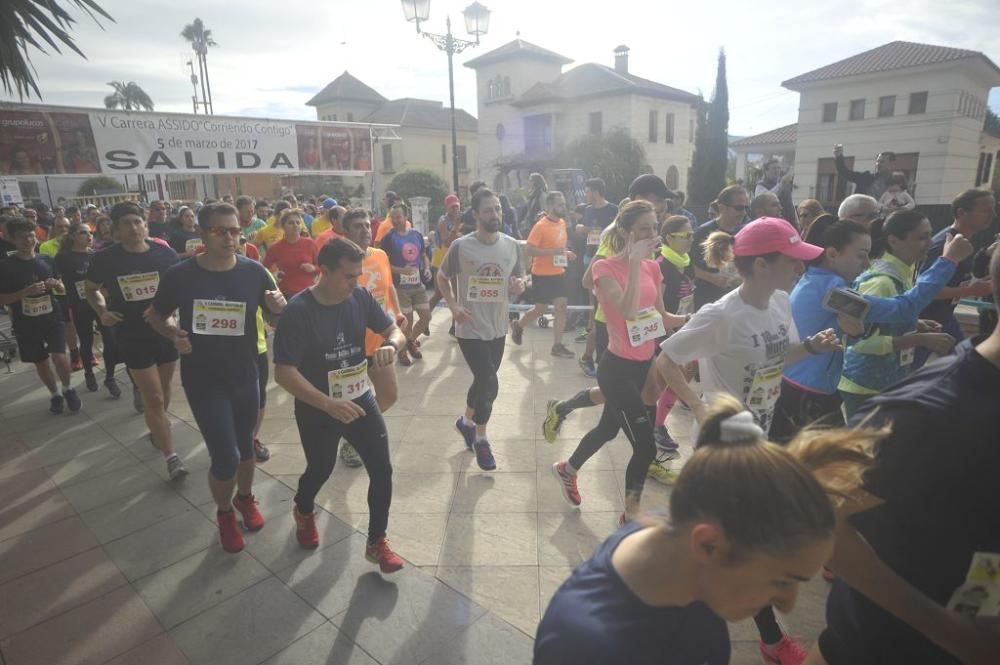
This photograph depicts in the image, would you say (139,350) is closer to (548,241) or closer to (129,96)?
(548,241)

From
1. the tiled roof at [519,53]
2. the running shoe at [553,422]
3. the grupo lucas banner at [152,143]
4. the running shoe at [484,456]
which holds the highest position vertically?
the tiled roof at [519,53]

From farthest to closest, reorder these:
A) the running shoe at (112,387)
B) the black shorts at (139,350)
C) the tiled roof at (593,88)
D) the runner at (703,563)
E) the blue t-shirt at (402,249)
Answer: the tiled roof at (593,88) < the blue t-shirt at (402,249) < the running shoe at (112,387) < the black shorts at (139,350) < the runner at (703,563)

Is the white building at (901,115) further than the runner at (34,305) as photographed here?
Yes

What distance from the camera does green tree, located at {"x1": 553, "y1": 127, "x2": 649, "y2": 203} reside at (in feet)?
129

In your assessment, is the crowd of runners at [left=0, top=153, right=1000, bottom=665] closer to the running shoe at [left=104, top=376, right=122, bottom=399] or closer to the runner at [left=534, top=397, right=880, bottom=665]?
the runner at [left=534, top=397, right=880, bottom=665]

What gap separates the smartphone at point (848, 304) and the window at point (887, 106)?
39.5 m

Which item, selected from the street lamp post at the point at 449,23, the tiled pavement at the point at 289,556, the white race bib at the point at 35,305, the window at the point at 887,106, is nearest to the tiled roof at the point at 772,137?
the window at the point at 887,106

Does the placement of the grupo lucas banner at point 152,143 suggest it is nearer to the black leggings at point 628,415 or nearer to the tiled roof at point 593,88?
the black leggings at point 628,415

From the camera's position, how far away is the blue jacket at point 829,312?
10.7 ft

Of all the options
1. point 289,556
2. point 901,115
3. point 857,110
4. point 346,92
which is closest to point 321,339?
point 289,556

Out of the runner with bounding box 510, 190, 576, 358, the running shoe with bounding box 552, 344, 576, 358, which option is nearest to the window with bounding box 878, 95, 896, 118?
the runner with bounding box 510, 190, 576, 358

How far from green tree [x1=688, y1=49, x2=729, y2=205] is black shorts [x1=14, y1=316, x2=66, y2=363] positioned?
3860 centimetres

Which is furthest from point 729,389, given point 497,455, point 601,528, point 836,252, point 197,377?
point 197,377

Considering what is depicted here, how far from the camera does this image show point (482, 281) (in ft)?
15.7
